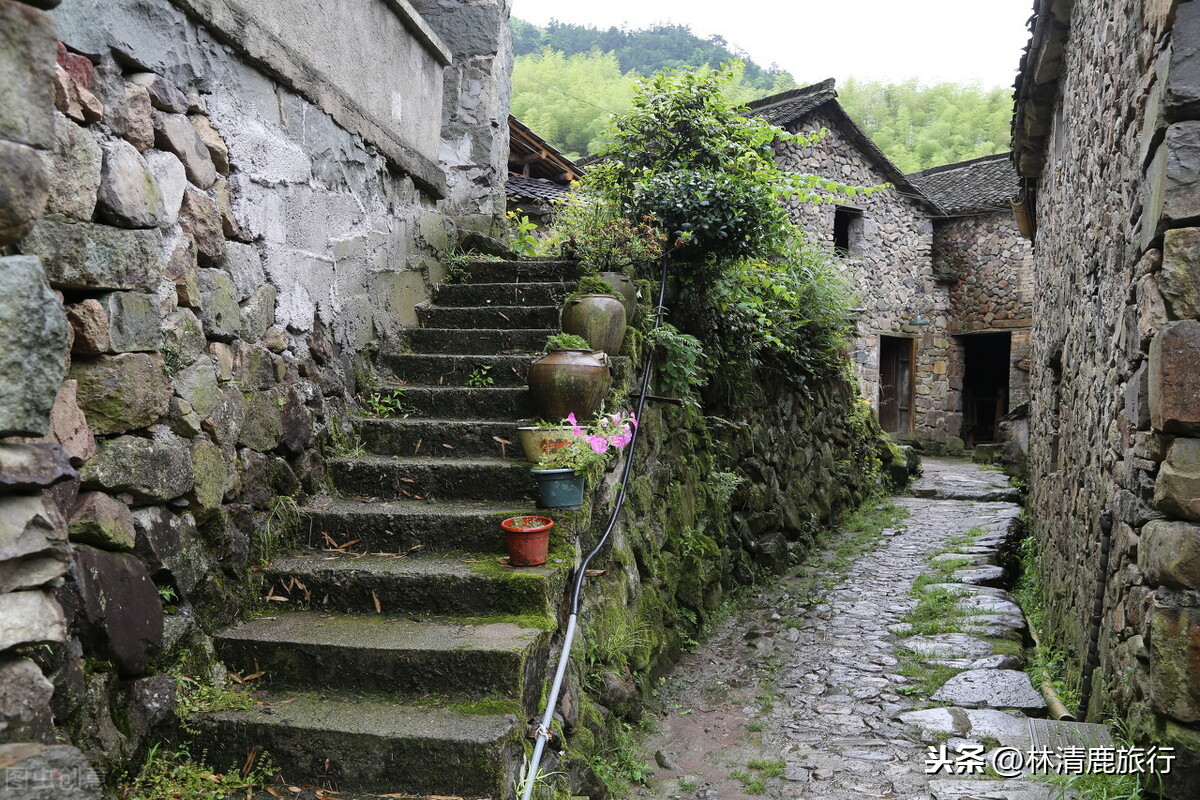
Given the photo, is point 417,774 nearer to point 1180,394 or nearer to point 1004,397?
point 1180,394

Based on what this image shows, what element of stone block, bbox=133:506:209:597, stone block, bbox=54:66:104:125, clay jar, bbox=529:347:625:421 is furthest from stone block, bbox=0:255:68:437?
clay jar, bbox=529:347:625:421

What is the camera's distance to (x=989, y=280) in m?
14.0

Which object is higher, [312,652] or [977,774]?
[312,652]

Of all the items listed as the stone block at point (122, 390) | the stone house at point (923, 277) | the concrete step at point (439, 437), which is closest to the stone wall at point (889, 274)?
the stone house at point (923, 277)

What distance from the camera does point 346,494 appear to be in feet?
11.9

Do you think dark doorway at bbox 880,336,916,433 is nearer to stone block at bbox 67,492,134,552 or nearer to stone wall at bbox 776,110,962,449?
stone wall at bbox 776,110,962,449

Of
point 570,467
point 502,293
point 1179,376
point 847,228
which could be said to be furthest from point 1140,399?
point 847,228

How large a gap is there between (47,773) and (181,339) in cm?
162

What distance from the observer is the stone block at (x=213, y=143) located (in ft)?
9.12

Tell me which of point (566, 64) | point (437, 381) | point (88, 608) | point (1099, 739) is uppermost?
point (566, 64)

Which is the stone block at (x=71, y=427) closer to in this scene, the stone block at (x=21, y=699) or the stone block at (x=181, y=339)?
the stone block at (x=181, y=339)

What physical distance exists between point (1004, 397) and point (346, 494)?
14.3 meters

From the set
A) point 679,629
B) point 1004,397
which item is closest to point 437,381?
point 679,629

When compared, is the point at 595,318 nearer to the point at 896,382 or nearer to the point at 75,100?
the point at 75,100
